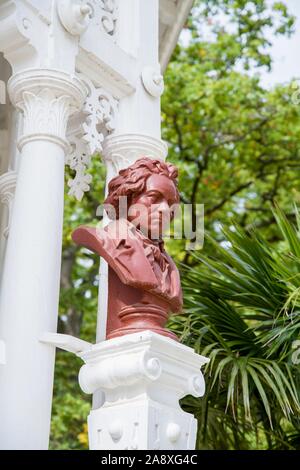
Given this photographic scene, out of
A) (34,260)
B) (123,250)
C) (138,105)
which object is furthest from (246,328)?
(34,260)

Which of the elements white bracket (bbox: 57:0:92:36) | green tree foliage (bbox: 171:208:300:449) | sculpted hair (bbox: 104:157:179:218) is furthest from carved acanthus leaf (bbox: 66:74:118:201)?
green tree foliage (bbox: 171:208:300:449)

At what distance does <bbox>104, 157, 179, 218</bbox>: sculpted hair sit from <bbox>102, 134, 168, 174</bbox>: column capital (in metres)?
0.91

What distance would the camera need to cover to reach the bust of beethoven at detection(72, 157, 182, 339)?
162 inches

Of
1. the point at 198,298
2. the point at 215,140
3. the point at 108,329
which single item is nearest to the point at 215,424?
the point at 198,298

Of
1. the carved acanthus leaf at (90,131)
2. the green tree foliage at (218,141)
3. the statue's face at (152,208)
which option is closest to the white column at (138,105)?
the carved acanthus leaf at (90,131)

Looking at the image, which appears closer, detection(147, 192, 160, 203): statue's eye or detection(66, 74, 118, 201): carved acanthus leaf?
detection(147, 192, 160, 203): statue's eye

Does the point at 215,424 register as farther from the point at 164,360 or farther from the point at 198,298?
the point at 164,360

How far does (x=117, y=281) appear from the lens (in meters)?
4.23

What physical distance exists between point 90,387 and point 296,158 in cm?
843

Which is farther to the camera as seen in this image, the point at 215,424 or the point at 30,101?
the point at 215,424

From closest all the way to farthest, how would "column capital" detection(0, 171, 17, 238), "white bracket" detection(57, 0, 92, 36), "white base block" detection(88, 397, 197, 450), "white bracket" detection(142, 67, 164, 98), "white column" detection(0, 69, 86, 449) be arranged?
"white base block" detection(88, 397, 197, 450) < "white column" detection(0, 69, 86, 449) < "white bracket" detection(57, 0, 92, 36) < "white bracket" detection(142, 67, 164, 98) < "column capital" detection(0, 171, 17, 238)

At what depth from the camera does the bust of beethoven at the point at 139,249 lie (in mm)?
4121

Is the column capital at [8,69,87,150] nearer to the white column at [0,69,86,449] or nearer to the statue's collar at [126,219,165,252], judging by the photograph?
the white column at [0,69,86,449]
